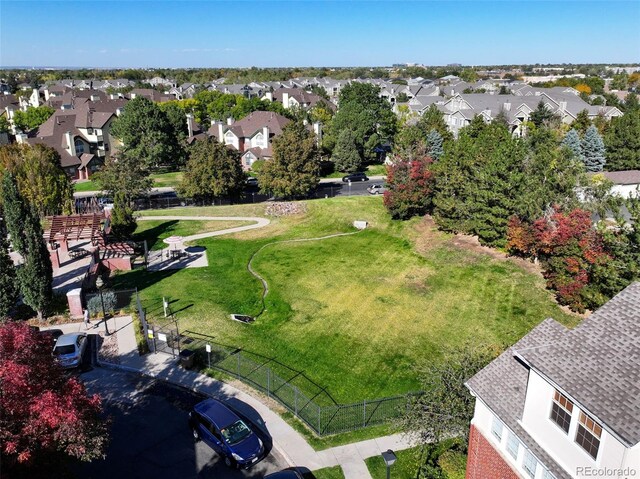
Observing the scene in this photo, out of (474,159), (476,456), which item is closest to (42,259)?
(476,456)

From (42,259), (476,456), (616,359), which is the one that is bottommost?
(476,456)

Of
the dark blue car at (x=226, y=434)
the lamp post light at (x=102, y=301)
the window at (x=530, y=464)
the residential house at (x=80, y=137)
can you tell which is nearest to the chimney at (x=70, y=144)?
the residential house at (x=80, y=137)

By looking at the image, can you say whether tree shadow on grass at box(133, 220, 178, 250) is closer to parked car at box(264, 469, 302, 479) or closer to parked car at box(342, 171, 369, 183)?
parked car at box(342, 171, 369, 183)

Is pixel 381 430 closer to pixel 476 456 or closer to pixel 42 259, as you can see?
pixel 476 456

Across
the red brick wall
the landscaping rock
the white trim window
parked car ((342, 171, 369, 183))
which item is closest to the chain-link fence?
the red brick wall

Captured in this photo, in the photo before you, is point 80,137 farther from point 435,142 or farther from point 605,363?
point 605,363

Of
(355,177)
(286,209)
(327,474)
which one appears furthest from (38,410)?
(355,177)
